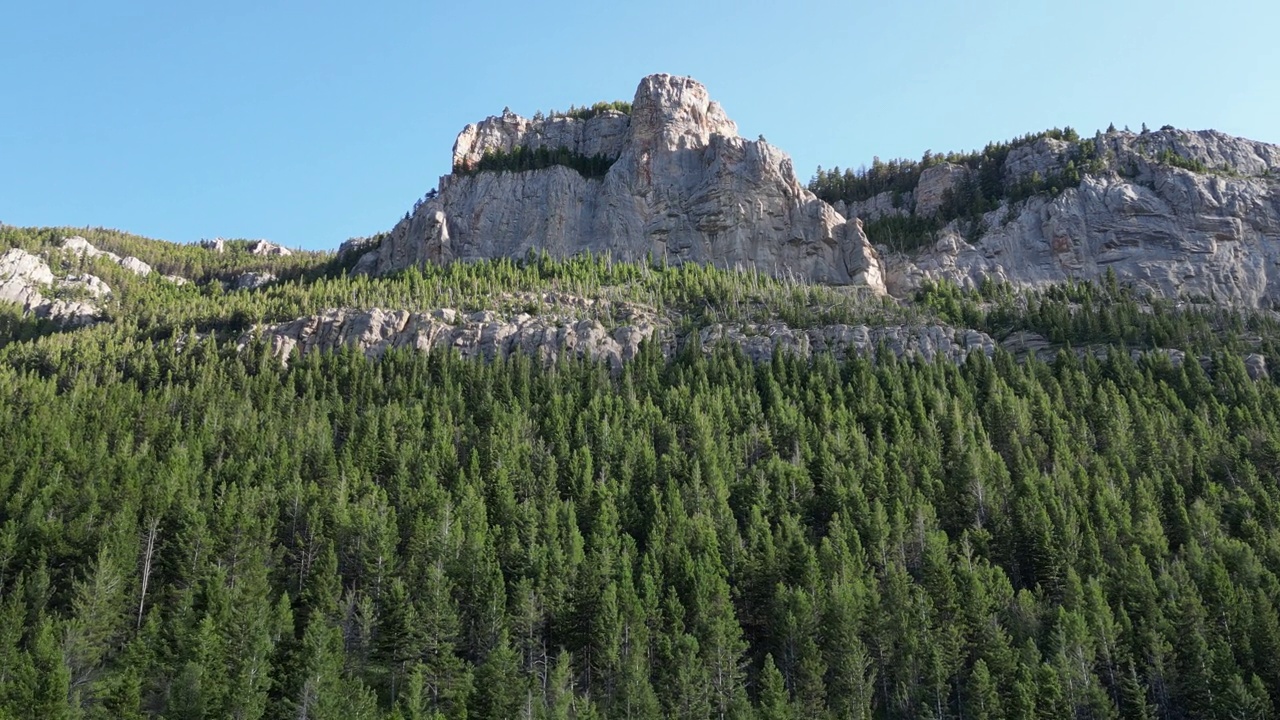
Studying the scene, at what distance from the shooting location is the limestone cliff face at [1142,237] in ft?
517

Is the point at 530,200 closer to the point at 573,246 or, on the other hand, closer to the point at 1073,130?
the point at 573,246

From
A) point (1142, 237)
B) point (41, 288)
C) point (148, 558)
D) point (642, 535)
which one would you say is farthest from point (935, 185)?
point (41, 288)

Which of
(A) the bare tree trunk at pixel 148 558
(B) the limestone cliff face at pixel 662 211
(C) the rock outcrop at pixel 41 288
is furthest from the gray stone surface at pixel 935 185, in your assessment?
(A) the bare tree trunk at pixel 148 558

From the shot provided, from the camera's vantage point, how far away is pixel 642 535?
77250 mm

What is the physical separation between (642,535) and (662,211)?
108114 millimetres

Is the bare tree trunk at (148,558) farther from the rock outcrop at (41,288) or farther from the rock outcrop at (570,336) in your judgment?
the rock outcrop at (41,288)

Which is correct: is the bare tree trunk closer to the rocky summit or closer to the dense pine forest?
the dense pine forest

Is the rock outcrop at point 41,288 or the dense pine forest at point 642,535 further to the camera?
the rock outcrop at point 41,288

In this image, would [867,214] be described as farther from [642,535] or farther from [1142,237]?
[642,535]

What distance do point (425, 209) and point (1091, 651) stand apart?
5931 inches

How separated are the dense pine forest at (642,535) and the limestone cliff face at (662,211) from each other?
172 feet

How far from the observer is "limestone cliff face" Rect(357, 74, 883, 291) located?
168750 millimetres

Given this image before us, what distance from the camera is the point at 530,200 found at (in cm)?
18238

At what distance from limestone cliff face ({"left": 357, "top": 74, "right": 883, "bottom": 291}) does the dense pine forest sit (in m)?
52.4
